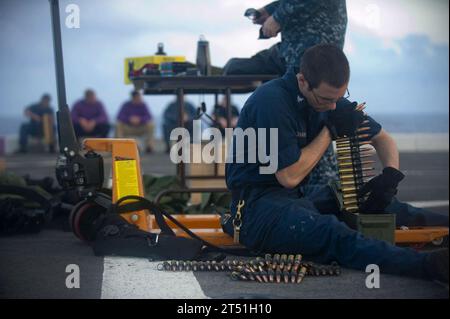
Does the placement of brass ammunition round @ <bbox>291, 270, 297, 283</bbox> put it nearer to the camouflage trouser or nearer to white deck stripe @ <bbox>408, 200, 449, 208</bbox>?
the camouflage trouser

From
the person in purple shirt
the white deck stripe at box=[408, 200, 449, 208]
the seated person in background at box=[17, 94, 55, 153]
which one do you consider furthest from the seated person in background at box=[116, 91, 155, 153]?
the white deck stripe at box=[408, 200, 449, 208]

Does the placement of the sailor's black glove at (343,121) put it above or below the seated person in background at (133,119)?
above

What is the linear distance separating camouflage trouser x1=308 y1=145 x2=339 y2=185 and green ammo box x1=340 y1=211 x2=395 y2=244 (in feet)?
4.28

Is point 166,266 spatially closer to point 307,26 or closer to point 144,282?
point 144,282

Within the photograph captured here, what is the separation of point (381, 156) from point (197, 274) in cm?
157

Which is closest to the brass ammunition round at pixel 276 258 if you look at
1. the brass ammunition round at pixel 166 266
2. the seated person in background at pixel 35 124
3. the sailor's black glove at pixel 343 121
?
the brass ammunition round at pixel 166 266

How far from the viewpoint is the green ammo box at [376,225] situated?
17.9 feet

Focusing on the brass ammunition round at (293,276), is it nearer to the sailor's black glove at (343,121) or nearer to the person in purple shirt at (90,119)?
the sailor's black glove at (343,121)

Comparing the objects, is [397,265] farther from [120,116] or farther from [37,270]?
[120,116]

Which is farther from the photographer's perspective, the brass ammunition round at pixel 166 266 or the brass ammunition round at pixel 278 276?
the brass ammunition round at pixel 166 266

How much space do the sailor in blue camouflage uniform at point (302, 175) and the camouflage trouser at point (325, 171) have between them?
1020 millimetres

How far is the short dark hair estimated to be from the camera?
5.23 metres

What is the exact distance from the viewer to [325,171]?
22.6 feet
